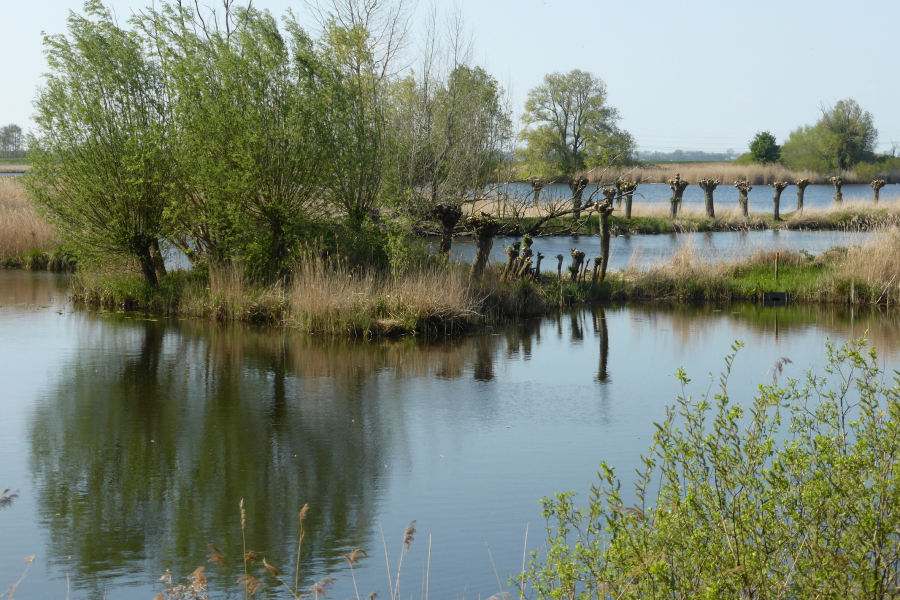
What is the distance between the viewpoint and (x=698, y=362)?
13.5 m

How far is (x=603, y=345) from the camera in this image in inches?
607

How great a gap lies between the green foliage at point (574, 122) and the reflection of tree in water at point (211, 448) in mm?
41191

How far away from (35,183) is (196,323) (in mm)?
4763

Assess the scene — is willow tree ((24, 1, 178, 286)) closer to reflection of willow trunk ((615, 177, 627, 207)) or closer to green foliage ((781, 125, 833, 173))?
reflection of willow trunk ((615, 177, 627, 207))

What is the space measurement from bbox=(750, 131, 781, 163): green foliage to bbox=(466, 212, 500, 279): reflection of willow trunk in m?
55.6

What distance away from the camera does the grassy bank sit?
15922mm

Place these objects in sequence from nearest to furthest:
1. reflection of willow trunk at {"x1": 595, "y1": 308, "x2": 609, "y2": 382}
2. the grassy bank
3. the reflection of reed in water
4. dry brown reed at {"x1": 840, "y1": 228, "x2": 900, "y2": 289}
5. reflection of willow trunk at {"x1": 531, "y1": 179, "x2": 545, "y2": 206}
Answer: reflection of willow trunk at {"x1": 595, "y1": 308, "x2": 609, "y2": 382} < the grassy bank < the reflection of reed in water < dry brown reed at {"x1": 840, "y1": 228, "x2": 900, "y2": 289} < reflection of willow trunk at {"x1": 531, "y1": 179, "x2": 545, "y2": 206}

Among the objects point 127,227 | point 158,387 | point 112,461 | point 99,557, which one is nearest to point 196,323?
point 127,227

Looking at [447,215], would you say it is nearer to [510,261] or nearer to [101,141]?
[510,261]

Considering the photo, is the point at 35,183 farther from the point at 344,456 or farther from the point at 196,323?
the point at 344,456

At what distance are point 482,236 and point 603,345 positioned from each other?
4263mm

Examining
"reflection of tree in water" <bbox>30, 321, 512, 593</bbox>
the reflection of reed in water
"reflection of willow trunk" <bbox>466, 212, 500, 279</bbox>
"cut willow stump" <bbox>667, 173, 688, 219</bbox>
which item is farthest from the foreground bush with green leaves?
"cut willow stump" <bbox>667, 173, 688, 219</bbox>

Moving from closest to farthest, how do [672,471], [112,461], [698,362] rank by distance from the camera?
[672,471], [112,461], [698,362]

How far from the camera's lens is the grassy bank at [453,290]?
1592cm
